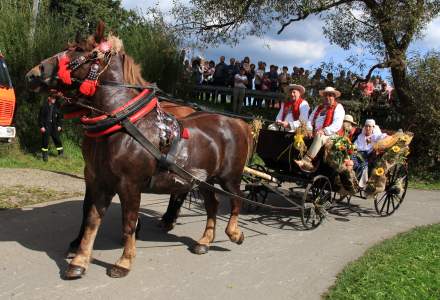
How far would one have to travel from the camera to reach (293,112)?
8.90 m

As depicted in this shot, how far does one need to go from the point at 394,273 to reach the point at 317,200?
92.1 inches

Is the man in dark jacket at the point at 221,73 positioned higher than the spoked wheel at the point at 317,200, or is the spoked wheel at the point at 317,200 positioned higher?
the man in dark jacket at the point at 221,73

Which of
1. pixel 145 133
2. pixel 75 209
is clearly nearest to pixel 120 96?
pixel 145 133

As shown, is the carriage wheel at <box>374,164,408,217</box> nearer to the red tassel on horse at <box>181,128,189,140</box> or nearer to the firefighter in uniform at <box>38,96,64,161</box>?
the red tassel on horse at <box>181,128,189,140</box>

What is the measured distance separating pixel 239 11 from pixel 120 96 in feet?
40.7

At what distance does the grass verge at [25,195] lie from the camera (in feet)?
26.7

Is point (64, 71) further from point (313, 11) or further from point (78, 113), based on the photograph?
point (313, 11)

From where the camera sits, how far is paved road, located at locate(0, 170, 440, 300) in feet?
16.1

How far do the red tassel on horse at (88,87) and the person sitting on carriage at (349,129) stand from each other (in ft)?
15.4

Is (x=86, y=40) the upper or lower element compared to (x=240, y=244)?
upper

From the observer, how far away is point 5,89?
40.9ft

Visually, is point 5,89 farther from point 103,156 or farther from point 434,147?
point 434,147

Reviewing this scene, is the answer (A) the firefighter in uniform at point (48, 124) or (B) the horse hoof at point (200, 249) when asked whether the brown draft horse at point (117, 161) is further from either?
(A) the firefighter in uniform at point (48, 124)

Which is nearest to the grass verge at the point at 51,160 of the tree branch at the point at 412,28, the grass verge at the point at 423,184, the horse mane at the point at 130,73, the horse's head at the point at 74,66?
the horse mane at the point at 130,73
